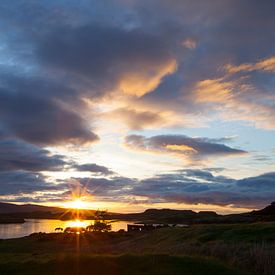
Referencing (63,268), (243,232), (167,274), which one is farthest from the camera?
(243,232)

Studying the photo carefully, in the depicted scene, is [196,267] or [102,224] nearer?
[196,267]

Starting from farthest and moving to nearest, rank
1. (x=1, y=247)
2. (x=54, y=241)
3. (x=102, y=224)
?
(x=102, y=224) < (x=54, y=241) < (x=1, y=247)

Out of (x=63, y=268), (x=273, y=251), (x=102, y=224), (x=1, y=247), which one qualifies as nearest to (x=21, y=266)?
(x=63, y=268)

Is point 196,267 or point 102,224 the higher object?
point 102,224

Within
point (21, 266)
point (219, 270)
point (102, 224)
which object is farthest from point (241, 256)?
point (102, 224)

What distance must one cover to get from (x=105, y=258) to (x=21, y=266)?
518 centimetres

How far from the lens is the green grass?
81.7 feet

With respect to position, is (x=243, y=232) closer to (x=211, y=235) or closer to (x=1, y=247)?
(x=211, y=235)

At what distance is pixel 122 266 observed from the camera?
84.1ft

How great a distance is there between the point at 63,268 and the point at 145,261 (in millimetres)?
4913

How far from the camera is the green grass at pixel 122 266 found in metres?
24.9

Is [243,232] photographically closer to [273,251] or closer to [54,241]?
[273,251]

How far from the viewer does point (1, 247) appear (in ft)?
195

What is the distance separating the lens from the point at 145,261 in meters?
26.1
